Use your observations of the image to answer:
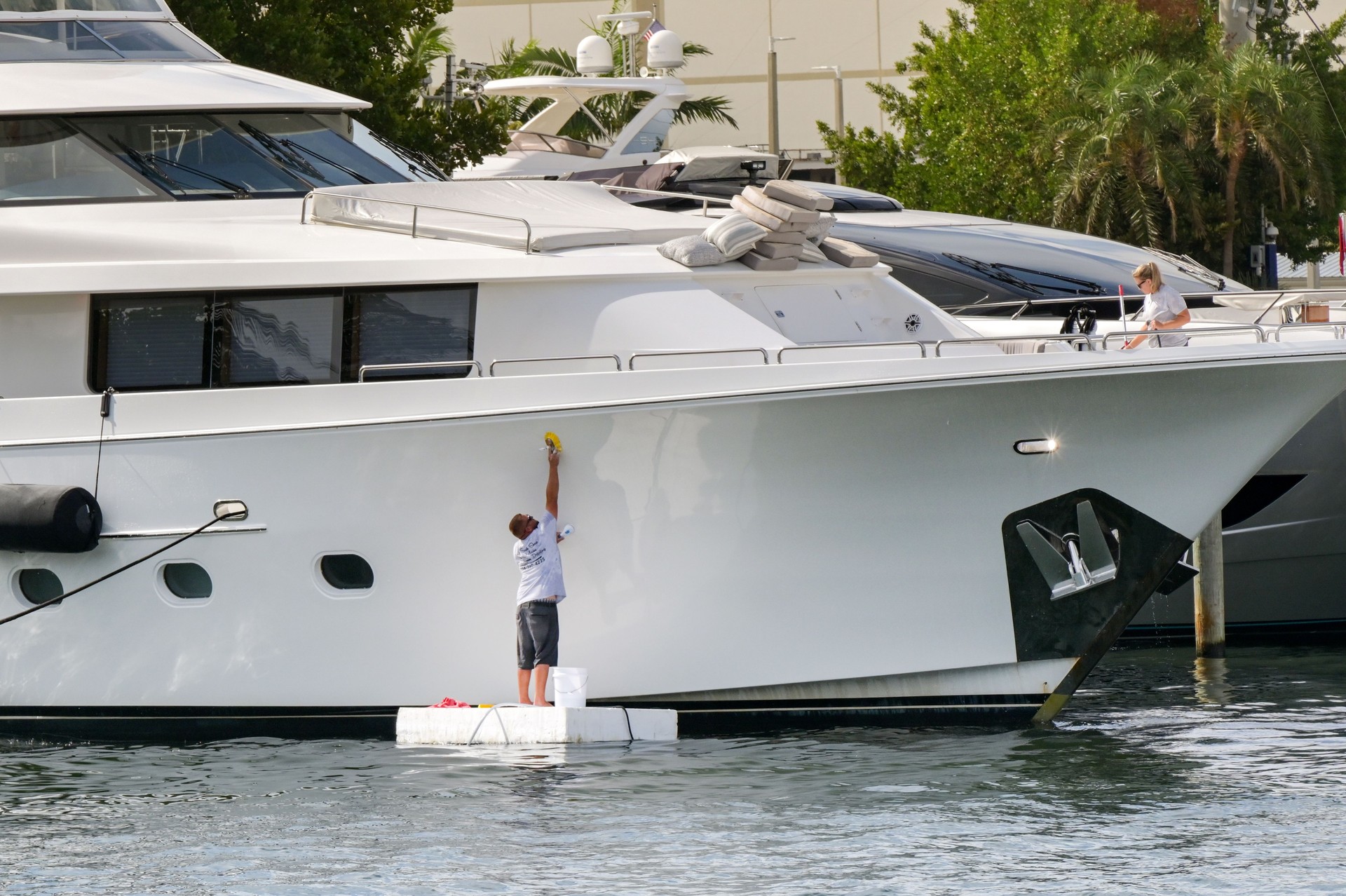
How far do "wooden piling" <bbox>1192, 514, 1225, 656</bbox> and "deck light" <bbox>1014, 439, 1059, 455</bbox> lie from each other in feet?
13.1

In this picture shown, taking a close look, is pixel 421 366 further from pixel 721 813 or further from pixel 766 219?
pixel 721 813

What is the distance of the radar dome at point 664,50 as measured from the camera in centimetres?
2691

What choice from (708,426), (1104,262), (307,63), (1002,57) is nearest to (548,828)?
(708,426)

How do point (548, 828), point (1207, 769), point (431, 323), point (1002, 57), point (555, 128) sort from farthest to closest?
point (1002, 57) → point (555, 128) → point (431, 323) → point (1207, 769) → point (548, 828)

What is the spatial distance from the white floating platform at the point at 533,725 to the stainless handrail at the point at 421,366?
1.78 m

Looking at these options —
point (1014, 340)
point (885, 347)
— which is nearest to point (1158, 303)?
point (1014, 340)

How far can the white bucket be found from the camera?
959 cm

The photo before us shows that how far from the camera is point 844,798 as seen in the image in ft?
28.2

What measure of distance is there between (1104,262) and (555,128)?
11.3 m

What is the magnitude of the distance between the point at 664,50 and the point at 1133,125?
22.5ft

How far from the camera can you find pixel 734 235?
10.0 m

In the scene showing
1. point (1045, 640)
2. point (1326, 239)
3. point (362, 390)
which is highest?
point (1326, 239)

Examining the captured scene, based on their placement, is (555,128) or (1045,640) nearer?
(1045,640)

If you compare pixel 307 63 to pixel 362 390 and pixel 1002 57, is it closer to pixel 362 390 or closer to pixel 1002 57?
pixel 362 390
